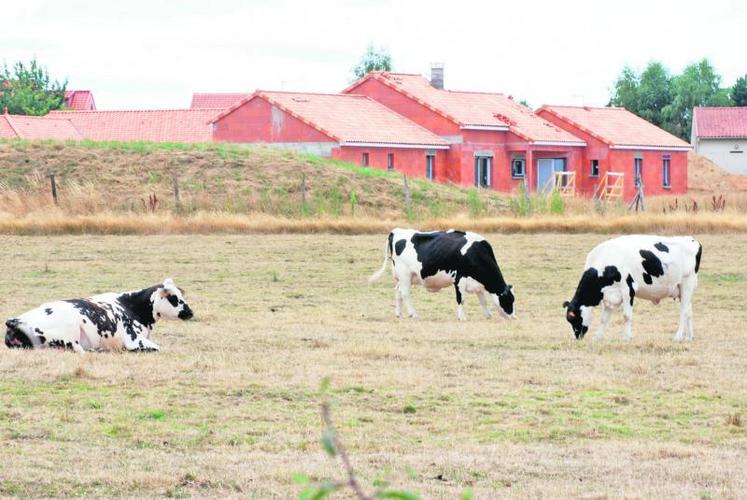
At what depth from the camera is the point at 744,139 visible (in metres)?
93.6

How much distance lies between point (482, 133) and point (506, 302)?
4499 cm

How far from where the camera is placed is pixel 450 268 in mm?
20078

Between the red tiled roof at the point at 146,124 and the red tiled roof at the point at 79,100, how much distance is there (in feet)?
85.5

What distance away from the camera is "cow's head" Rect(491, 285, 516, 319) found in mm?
19812

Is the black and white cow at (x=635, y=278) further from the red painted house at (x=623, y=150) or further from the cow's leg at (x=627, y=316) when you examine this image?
the red painted house at (x=623, y=150)

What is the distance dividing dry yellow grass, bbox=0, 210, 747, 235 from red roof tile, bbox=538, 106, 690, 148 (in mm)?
31574

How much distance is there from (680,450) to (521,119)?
58354mm

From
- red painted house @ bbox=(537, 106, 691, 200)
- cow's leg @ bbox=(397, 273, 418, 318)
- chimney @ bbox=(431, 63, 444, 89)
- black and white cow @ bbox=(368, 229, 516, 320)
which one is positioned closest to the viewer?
black and white cow @ bbox=(368, 229, 516, 320)

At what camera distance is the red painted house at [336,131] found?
6062 cm

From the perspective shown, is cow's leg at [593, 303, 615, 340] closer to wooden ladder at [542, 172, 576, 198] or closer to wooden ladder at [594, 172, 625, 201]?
wooden ladder at [542, 172, 576, 198]

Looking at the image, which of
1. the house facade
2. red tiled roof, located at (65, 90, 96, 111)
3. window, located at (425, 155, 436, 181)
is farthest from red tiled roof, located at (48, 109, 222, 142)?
the house facade

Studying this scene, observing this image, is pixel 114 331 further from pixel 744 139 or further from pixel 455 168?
pixel 744 139

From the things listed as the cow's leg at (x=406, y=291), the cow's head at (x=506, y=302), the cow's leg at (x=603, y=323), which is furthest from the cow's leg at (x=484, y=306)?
the cow's leg at (x=603, y=323)

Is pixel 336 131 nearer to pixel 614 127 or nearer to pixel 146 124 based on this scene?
pixel 614 127
